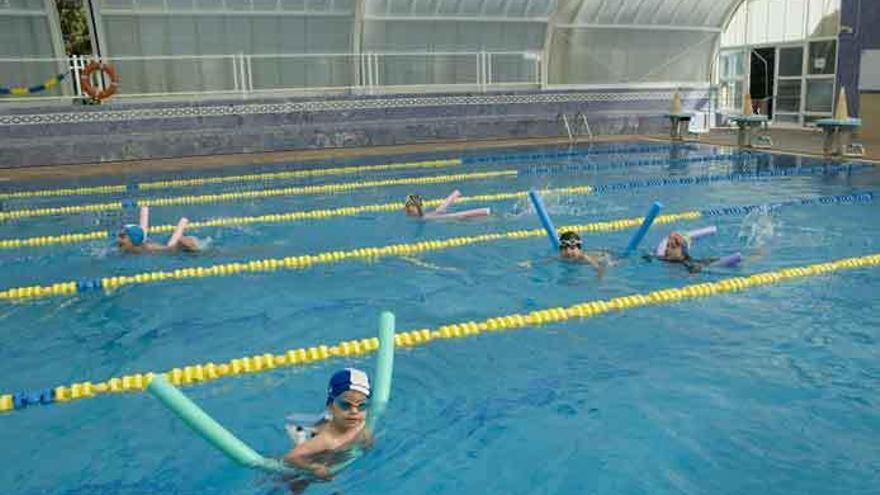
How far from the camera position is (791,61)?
60.2ft

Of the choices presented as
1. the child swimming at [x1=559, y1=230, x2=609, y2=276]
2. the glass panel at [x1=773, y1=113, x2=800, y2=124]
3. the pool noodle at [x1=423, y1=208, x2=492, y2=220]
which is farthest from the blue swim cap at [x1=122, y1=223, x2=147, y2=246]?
the glass panel at [x1=773, y1=113, x2=800, y2=124]

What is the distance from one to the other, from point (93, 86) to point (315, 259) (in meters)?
9.55

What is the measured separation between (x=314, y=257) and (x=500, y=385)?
10.7 feet

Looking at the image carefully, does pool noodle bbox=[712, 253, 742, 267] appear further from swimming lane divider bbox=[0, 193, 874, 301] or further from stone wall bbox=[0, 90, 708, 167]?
stone wall bbox=[0, 90, 708, 167]

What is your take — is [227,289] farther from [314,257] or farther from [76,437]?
[76,437]

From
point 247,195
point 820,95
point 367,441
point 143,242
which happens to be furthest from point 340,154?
point 367,441

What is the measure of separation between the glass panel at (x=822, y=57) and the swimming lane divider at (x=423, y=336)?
12438 mm

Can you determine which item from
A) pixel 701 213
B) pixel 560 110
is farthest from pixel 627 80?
pixel 701 213

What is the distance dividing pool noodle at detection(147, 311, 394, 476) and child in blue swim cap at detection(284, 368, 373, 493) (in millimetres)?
36

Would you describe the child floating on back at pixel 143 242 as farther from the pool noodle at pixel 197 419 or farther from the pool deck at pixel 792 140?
the pool deck at pixel 792 140

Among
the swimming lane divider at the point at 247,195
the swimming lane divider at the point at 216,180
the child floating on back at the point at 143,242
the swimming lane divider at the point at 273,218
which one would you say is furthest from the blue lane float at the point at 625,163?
the child floating on back at the point at 143,242

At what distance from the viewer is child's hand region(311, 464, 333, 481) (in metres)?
3.13

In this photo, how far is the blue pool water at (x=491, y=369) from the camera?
339cm

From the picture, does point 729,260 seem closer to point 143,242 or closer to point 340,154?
point 143,242
